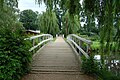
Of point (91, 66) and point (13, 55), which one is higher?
point (13, 55)

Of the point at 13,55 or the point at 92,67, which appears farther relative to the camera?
the point at 92,67

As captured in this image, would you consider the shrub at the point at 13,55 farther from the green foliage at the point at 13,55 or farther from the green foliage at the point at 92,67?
the green foliage at the point at 92,67

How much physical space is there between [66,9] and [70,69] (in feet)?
9.64

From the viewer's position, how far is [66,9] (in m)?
5.46

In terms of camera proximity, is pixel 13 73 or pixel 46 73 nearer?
pixel 13 73

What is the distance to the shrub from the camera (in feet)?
19.3

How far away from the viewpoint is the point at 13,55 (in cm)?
646

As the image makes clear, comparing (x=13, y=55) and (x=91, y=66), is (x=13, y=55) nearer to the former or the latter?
(x=13, y=55)

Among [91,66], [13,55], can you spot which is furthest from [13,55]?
[91,66]

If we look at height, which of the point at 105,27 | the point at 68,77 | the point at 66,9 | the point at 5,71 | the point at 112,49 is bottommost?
the point at 68,77

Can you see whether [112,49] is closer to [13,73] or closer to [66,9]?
[66,9]

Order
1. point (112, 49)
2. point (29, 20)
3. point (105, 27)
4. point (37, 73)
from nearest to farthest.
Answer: point (105, 27)
point (112, 49)
point (37, 73)
point (29, 20)

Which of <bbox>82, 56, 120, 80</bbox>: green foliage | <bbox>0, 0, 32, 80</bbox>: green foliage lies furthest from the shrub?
<bbox>82, 56, 120, 80</bbox>: green foliage

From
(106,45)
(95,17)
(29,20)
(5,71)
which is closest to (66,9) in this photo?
(95,17)
